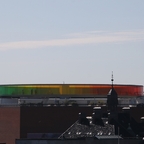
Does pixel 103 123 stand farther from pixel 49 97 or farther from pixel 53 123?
pixel 49 97

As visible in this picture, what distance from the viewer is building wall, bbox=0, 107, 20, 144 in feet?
563

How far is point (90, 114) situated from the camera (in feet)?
573

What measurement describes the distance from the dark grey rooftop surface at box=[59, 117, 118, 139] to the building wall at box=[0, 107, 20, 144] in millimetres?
15619

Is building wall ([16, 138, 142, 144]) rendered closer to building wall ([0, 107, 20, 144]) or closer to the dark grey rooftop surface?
the dark grey rooftop surface

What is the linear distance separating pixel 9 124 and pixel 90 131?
22723mm

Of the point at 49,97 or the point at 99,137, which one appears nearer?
the point at 99,137

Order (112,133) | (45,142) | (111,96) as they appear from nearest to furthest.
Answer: (45,142) < (112,133) < (111,96)

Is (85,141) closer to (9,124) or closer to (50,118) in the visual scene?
(50,118)

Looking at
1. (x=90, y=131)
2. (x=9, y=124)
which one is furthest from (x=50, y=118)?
(x=90, y=131)

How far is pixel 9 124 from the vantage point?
173 meters

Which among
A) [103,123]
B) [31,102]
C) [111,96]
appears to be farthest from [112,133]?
[31,102]

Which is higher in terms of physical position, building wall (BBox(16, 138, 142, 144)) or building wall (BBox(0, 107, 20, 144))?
building wall (BBox(0, 107, 20, 144))

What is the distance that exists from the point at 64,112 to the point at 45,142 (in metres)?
34.9

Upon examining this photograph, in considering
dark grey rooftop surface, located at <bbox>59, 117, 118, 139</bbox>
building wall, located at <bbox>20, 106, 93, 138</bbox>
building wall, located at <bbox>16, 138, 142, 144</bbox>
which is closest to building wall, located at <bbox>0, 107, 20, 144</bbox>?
building wall, located at <bbox>20, 106, 93, 138</bbox>
